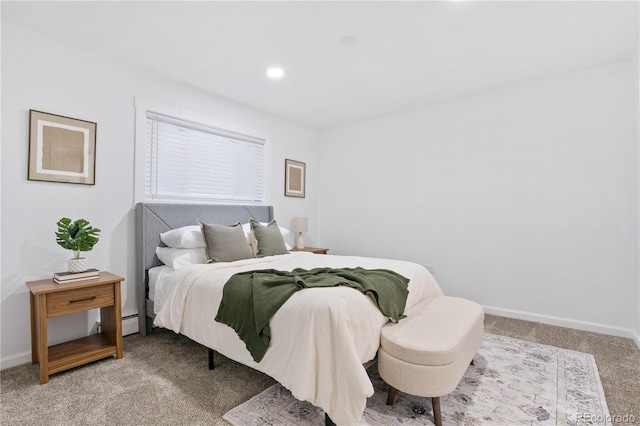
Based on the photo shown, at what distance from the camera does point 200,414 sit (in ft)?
5.95

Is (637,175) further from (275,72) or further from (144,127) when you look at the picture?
(144,127)

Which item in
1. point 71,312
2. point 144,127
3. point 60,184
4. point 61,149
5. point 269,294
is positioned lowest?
point 71,312

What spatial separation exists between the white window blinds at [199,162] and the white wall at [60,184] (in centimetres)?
23

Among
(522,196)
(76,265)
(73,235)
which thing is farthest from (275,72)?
(522,196)

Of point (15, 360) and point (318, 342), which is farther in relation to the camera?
point (15, 360)

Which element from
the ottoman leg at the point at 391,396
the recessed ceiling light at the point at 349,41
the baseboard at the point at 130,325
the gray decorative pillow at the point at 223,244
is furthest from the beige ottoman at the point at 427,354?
the baseboard at the point at 130,325

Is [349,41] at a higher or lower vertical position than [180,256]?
higher

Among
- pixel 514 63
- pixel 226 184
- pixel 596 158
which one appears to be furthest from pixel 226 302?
pixel 596 158

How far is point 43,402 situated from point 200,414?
1009 mm

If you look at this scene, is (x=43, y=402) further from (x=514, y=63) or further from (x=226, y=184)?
(x=514, y=63)

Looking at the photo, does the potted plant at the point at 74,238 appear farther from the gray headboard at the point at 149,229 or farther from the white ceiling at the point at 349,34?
the white ceiling at the point at 349,34

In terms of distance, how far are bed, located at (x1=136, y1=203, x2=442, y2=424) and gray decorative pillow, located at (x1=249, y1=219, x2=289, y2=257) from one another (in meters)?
0.49

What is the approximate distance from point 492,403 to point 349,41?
9.19 feet

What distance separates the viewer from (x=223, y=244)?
2975 millimetres
